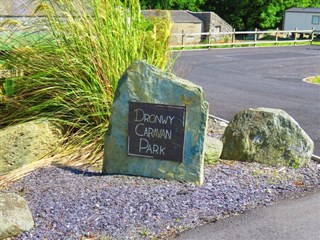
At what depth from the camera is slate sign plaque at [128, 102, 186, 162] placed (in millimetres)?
5562

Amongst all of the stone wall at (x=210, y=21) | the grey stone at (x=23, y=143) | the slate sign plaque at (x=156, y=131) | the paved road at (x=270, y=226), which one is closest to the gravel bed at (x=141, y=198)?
the paved road at (x=270, y=226)

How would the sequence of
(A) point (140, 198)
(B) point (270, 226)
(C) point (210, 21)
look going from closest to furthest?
(B) point (270, 226), (A) point (140, 198), (C) point (210, 21)

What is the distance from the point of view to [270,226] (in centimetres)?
476

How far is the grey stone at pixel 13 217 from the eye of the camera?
434 centimetres

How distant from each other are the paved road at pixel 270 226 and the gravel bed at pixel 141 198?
0.11 metres

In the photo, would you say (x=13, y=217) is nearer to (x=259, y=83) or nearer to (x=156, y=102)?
(x=156, y=102)

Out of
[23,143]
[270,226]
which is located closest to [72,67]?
[23,143]

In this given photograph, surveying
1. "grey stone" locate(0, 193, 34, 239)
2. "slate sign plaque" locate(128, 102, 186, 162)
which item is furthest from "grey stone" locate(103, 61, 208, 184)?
"grey stone" locate(0, 193, 34, 239)

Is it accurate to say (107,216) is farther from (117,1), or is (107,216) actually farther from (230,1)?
(230,1)

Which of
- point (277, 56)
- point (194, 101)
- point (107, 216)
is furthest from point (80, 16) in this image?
point (277, 56)

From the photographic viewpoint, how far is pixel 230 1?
5150 centimetres

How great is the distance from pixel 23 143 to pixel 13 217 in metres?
2.07

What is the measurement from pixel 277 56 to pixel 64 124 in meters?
20.4

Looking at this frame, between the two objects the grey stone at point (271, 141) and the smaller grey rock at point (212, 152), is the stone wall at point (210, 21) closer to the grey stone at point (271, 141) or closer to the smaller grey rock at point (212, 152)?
the grey stone at point (271, 141)
